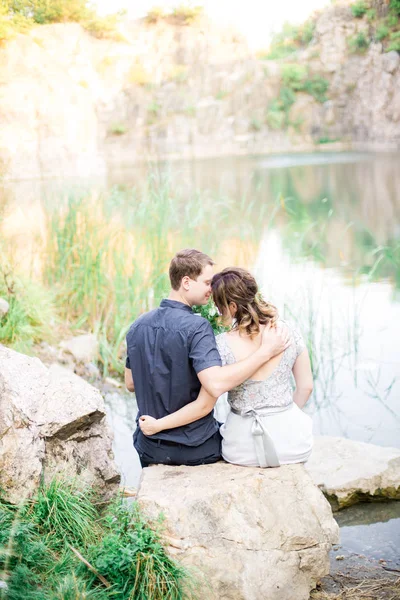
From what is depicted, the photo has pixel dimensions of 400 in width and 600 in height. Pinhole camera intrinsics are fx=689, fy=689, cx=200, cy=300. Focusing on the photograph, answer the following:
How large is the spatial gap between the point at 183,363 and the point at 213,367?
0.46 ft

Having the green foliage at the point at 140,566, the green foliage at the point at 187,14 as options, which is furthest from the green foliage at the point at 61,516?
the green foliage at the point at 187,14

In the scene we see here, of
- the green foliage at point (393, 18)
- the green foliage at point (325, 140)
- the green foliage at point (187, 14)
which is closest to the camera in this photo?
the green foliage at point (393, 18)

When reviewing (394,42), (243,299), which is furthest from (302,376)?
(394,42)

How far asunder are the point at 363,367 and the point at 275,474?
2645 mm

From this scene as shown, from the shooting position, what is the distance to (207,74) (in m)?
43.5

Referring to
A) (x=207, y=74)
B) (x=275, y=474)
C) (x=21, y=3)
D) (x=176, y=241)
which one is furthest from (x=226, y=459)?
(x=207, y=74)

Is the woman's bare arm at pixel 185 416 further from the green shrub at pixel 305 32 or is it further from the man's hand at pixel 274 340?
the green shrub at pixel 305 32

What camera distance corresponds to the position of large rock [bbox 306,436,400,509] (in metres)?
3.07

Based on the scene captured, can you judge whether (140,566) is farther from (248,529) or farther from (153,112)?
(153,112)

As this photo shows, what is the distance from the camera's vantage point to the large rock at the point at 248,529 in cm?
212

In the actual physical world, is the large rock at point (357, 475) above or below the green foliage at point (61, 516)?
below

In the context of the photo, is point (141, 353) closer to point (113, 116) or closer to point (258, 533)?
point (258, 533)

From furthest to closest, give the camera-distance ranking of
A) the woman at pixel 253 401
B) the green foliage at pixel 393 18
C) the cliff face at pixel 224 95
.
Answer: the cliff face at pixel 224 95, the green foliage at pixel 393 18, the woman at pixel 253 401

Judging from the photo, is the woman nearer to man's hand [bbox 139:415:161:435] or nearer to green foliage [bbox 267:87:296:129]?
man's hand [bbox 139:415:161:435]
